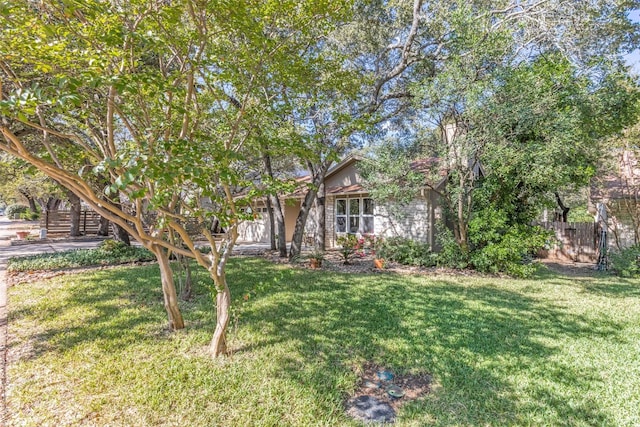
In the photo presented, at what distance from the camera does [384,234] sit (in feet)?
43.5

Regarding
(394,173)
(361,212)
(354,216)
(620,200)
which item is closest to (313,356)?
(394,173)

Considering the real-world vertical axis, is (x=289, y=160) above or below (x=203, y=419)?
above

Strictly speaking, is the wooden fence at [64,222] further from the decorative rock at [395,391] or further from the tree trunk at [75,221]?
the decorative rock at [395,391]

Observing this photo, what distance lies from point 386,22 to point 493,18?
10.8ft

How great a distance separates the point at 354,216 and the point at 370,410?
1188 cm

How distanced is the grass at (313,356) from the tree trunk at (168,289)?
203mm

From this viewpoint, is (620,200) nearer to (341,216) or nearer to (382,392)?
(341,216)

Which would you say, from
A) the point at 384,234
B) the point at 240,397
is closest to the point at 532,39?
the point at 384,234

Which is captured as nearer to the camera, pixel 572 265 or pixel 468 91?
pixel 468 91

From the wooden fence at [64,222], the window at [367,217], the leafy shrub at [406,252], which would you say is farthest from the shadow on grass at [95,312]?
the wooden fence at [64,222]

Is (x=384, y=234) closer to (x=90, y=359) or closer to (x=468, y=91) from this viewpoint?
(x=468, y=91)

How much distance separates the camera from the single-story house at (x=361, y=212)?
39.3 ft

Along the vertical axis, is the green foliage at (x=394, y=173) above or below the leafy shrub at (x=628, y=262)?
above

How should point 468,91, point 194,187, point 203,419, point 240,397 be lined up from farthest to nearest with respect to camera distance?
1. point 468,91
2. point 194,187
3. point 240,397
4. point 203,419
